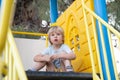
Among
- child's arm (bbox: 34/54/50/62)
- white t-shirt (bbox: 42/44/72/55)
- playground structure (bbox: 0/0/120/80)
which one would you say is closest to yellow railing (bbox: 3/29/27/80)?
playground structure (bbox: 0/0/120/80)

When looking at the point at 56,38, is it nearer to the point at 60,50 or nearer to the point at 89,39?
the point at 60,50

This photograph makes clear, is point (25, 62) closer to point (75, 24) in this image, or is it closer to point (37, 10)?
point (75, 24)

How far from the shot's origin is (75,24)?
3.28 metres

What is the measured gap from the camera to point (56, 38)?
2.80m

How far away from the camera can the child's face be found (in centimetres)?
280

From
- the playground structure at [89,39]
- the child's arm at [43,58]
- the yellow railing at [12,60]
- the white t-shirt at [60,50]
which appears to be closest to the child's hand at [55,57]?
the child's arm at [43,58]

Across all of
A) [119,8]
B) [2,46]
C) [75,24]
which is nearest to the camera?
[2,46]

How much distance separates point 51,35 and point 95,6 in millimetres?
515

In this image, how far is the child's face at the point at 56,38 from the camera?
2797 millimetres

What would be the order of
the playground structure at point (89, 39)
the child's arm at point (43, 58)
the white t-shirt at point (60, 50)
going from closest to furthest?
the playground structure at point (89, 39) → the child's arm at point (43, 58) → the white t-shirt at point (60, 50)

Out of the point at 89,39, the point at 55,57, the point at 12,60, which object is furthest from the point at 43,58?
the point at 12,60

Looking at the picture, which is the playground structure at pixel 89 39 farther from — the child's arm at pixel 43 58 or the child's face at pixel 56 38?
the child's arm at pixel 43 58

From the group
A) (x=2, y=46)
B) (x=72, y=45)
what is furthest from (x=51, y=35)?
(x=2, y=46)

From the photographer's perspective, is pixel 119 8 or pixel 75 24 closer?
pixel 75 24
